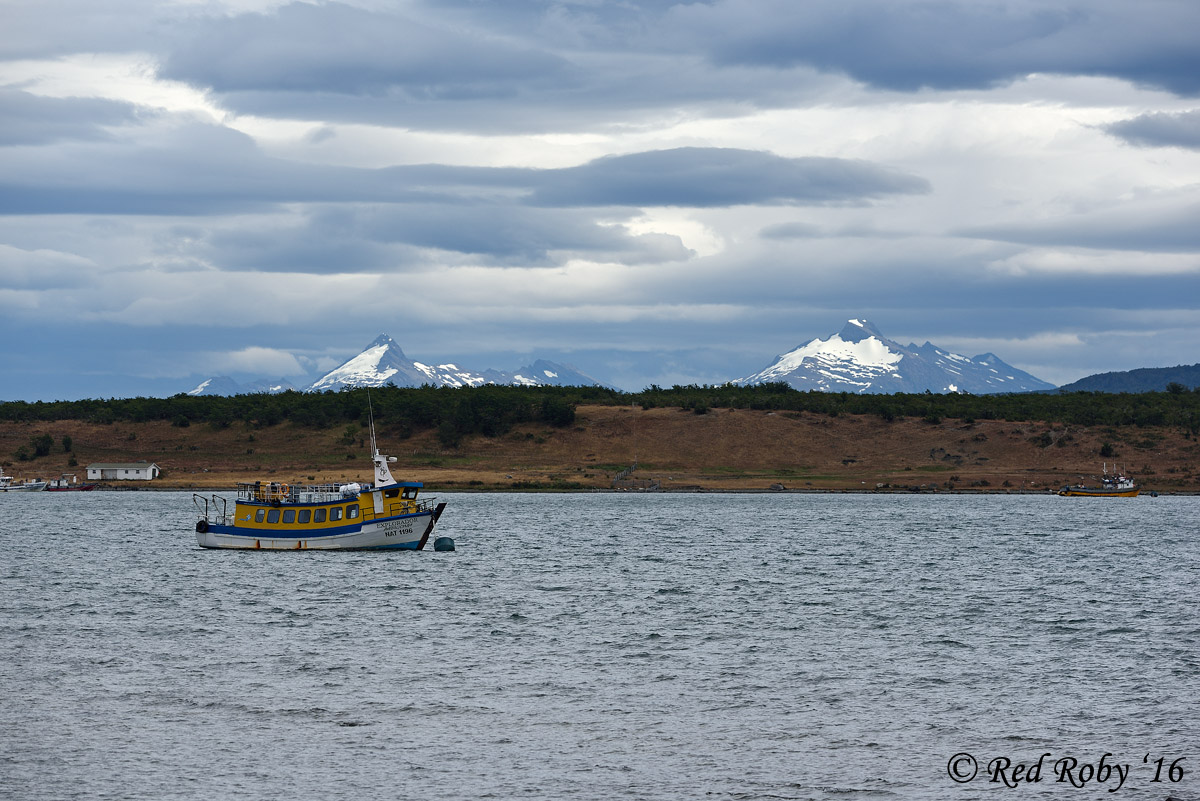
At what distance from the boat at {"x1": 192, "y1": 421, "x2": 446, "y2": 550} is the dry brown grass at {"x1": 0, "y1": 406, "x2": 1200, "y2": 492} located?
78.0 meters

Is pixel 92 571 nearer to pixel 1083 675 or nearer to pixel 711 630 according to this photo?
pixel 711 630

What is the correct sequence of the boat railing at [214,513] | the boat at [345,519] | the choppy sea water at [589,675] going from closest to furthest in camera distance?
1. the choppy sea water at [589,675]
2. the boat at [345,519]
3. the boat railing at [214,513]

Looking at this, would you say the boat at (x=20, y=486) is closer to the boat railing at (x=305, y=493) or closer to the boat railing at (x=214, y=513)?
the boat railing at (x=214, y=513)

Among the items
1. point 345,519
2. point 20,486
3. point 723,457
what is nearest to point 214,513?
point 345,519

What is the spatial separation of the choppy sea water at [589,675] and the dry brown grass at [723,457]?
89058 mm

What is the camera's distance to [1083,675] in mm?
40406

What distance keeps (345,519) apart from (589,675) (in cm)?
4502

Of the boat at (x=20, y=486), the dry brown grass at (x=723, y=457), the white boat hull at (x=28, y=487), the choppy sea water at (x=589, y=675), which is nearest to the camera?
the choppy sea water at (x=589, y=675)

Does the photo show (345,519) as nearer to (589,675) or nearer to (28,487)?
(589,675)

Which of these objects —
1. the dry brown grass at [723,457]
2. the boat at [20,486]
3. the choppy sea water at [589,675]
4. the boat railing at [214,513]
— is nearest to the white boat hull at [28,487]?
the boat at [20,486]

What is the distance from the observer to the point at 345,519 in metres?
82.1

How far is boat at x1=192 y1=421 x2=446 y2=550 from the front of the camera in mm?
81750

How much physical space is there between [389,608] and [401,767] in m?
28.6

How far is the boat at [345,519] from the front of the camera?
81750 mm
